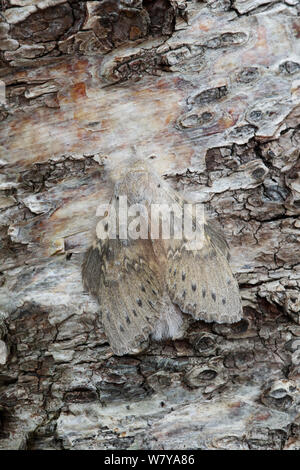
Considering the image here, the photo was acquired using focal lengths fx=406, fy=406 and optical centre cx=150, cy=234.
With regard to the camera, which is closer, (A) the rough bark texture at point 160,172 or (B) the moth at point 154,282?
(A) the rough bark texture at point 160,172

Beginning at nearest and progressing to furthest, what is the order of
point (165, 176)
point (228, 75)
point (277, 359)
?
1. point (228, 75)
2. point (165, 176)
3. point (277, 359)

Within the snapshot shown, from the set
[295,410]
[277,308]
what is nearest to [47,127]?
[277,308]

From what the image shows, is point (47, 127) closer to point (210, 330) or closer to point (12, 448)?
point (210, 330)

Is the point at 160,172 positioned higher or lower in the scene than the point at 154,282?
higher

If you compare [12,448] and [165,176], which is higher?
[165,176]
